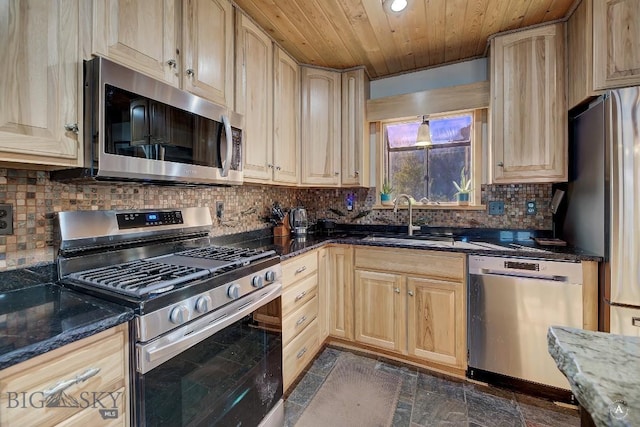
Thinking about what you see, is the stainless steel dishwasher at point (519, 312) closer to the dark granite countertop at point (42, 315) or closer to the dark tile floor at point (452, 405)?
the dark tile floor at point (452, 405)

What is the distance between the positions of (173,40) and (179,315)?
1254mm

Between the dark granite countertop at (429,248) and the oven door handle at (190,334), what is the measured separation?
44 cm

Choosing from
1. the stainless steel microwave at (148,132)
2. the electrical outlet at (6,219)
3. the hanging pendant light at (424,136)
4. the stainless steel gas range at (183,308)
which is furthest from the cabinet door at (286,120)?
the electrical outlet at (6,219)

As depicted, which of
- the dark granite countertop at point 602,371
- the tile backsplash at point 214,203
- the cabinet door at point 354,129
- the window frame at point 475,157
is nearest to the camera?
the dark granite countertop at point 602,371

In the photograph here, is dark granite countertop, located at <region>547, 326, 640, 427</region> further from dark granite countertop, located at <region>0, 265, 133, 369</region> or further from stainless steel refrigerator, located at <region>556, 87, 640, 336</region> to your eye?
stainless steel refrigerator, located at <region>556, 87, 640, 336</region>

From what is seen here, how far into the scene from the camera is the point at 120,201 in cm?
142

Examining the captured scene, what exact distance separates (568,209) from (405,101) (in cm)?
146

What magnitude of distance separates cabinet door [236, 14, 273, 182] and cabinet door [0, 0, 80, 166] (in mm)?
849

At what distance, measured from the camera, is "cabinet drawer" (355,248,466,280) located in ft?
6.33

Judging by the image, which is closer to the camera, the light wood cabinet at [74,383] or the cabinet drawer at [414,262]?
the light wood cabinet at [74,383]

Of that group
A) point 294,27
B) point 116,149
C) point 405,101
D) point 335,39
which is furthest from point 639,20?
point 116,149

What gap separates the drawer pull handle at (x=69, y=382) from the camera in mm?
704

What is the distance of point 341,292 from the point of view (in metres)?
2.32

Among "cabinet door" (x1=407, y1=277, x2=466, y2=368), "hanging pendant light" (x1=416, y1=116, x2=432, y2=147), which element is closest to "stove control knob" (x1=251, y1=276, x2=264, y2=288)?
"cabinet door" (x1=407, y1=277, x2=466, y2=368)
